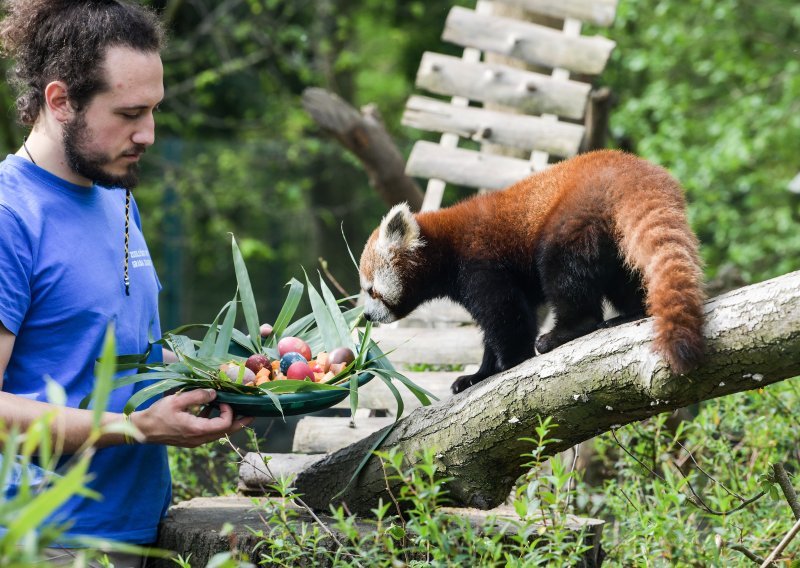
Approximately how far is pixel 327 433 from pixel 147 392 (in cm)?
147

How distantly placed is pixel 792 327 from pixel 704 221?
7.98 meters

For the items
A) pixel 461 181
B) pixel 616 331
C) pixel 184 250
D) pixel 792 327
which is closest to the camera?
pixel 792 327

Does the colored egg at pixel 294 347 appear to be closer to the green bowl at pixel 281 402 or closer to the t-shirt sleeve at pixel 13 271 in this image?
the green bowl at pixel 281 402

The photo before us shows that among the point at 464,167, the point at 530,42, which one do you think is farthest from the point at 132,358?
the point at 530,42

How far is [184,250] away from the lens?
325 inches

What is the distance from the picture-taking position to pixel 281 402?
6.91 feet

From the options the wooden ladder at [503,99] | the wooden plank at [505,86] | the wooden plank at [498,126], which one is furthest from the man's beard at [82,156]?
the wooden plank at [505,86]

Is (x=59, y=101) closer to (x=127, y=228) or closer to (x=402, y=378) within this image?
(x=127, y=228)

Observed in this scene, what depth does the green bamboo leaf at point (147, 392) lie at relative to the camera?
2.05m

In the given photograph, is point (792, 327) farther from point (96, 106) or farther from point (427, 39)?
point (427, 39)

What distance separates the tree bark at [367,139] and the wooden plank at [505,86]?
0.43 m

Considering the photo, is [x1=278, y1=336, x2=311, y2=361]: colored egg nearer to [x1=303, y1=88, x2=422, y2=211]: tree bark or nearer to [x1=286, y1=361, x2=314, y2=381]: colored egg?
[x1=286, y1=361, x2=314, y2=381]: colored egg

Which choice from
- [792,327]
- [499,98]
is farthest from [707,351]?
[499,98]

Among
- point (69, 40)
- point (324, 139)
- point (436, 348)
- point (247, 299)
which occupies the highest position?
point (69, 40)
